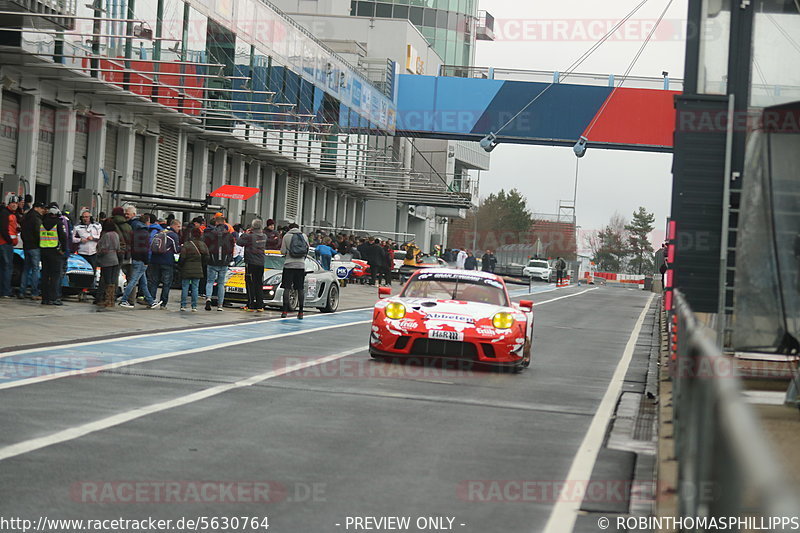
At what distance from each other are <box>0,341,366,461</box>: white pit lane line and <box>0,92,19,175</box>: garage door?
16577 mm

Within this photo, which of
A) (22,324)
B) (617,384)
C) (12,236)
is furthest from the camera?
(12,236)

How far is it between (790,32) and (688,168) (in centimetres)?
165

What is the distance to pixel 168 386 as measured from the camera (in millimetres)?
10266

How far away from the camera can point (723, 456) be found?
125 inches

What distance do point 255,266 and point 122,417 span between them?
→ 1299cm

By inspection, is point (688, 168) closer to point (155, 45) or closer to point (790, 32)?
point (790, 32)

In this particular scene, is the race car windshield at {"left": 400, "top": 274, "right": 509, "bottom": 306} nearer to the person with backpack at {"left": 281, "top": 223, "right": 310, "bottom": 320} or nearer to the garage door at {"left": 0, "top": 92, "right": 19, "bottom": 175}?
the person with backpack at {"left": 281, "top": 223, "right": 310, "bottom": 320}

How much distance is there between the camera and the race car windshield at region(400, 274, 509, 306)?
46.9 ft

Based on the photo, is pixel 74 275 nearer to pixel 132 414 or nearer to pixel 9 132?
pixel 9 132

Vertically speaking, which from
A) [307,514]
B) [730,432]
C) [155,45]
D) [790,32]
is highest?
[155,45]

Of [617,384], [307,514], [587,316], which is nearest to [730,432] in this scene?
[307,514]

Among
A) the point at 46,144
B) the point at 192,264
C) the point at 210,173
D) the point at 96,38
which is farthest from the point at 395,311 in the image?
the point at 210,173

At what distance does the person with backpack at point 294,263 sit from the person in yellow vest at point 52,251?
381 cm

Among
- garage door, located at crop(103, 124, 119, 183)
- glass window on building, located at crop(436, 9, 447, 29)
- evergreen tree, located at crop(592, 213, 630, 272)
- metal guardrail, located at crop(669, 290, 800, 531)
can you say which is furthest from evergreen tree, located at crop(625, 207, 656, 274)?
metal guardrail, located at crop(669, 290, 800, 531)
